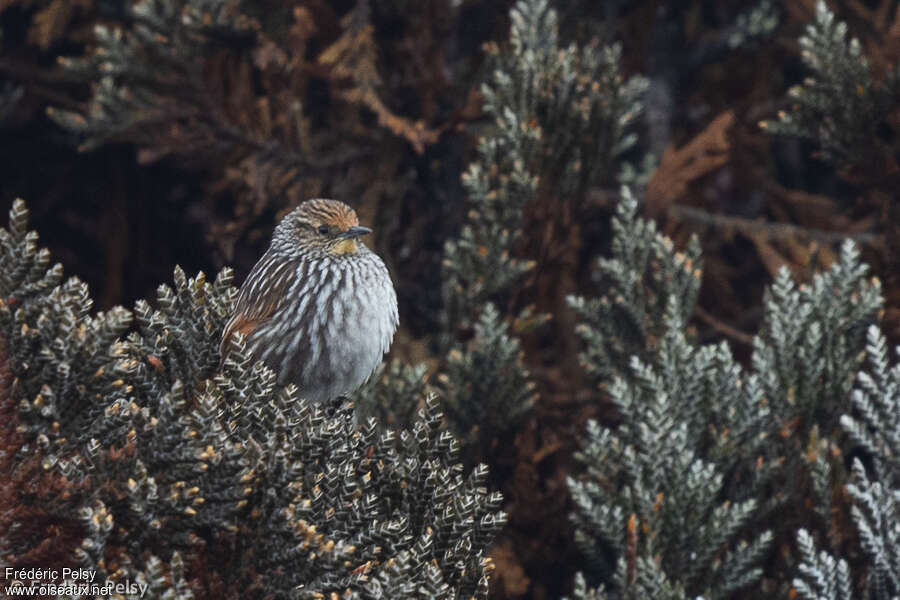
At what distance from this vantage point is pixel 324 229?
137 inches

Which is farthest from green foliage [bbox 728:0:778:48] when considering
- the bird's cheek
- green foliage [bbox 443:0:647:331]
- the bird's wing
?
the bird's wing

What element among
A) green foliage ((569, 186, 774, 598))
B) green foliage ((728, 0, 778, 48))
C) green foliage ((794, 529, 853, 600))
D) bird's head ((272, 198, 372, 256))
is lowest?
green foliage ((794, 529, 853, 600))

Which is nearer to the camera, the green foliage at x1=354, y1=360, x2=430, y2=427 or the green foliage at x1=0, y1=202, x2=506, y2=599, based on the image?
the green foliage at x1=0, y1=202, x2=506, y2=599

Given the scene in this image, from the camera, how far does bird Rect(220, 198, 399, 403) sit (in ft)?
11.2

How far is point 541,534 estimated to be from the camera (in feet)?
15.3

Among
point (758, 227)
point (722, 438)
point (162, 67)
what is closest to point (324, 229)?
point (722, 438)

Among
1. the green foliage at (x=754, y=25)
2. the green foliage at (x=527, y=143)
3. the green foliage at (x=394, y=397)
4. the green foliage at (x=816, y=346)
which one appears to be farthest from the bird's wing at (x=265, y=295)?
the green foliage at (x=754, y=25)

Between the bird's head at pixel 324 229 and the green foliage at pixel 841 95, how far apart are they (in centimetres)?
259

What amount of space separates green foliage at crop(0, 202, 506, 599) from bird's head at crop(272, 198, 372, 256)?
758 mm

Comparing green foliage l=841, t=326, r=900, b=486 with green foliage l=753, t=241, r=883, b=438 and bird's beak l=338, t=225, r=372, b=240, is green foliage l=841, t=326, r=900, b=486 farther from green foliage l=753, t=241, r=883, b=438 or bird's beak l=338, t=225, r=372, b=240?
bird's beak l=338, t=225, r=372, b=240

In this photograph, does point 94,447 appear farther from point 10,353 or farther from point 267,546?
point 267,546

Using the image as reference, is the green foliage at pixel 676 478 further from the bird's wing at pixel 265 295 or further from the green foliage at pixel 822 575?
the bird's wing at pixel 265 295

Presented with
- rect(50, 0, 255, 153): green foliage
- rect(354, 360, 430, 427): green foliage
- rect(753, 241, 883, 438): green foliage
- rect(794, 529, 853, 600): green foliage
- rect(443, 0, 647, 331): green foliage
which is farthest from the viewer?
rect(50, 0, 255, 153): green foliage

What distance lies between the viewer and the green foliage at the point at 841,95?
5.02 metres
